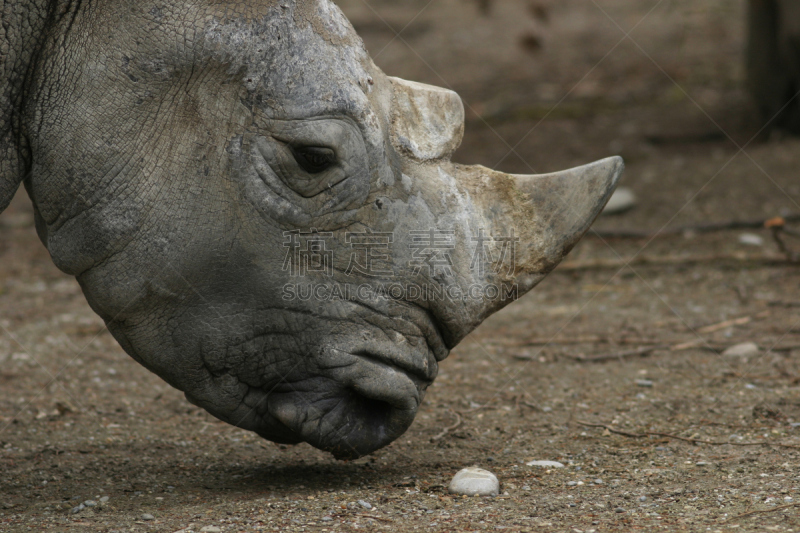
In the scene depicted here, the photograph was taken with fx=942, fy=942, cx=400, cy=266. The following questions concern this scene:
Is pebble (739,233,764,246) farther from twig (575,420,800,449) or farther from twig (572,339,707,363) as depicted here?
twig (575,420,800,449)

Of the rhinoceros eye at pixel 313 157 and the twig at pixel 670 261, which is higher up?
the twig at pixel 670 261

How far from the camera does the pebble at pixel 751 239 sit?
720 cm

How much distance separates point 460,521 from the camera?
3025 mm

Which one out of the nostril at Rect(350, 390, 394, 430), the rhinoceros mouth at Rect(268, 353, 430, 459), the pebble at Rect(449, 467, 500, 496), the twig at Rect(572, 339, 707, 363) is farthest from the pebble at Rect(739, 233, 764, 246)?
the nostril at Rect(350, 390, 394, 430)

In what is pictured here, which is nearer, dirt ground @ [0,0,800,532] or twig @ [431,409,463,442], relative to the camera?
dirt ground @ [0,0,800,532]

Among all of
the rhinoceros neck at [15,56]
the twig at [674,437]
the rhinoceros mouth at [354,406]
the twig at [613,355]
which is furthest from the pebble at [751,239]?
the rhinoceros neck at [15,56]

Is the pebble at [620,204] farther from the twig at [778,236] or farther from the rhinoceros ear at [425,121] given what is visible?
the rhinoceros ear at [425,121]

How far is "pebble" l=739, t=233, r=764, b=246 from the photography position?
7197 millimetres

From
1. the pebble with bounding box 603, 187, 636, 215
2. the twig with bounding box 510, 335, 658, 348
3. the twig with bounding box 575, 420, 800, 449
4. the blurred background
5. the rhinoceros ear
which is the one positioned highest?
the blurred background

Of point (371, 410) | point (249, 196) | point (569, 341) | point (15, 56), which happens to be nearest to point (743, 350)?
point (569, 341)

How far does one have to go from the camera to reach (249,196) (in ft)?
9.91

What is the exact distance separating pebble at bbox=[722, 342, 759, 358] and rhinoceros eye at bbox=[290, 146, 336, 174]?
3061 millimetres

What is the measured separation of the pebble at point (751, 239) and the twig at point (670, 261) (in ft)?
1.43

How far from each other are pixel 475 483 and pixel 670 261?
13.5 ft
